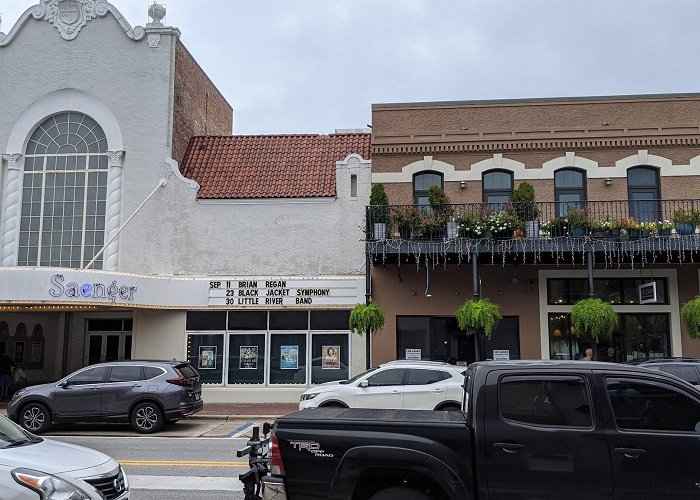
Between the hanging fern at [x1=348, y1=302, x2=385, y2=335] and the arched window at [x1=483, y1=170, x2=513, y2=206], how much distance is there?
5295mm

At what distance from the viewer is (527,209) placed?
19547mm

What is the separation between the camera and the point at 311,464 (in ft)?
18.4

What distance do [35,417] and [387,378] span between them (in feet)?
26.5

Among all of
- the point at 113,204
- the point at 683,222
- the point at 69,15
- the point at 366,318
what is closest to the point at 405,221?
the point at 366,318

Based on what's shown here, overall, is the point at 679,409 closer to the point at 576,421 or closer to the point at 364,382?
the point at 576,421

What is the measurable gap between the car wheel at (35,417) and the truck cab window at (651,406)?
45.0 feet

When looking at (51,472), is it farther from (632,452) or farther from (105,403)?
(105,403)

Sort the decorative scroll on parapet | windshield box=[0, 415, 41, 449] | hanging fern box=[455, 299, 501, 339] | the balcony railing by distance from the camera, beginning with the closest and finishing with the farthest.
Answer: windshield box=[0, 415, 41, 449] < hanging fern box=[455, 299, 501, 339] < the balcony railing < the decorative scroll on parapet

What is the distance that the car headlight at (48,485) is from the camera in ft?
18.3

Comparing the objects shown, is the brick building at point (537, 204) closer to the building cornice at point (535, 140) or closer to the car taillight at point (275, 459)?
the building cornice at point (535, 140)

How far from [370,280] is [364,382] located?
5.86 m

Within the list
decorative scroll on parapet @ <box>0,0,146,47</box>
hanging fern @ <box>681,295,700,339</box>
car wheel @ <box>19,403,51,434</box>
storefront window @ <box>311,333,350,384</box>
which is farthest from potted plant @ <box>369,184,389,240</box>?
decorative scroll on parapet @ <box>0,0,146,47</box>

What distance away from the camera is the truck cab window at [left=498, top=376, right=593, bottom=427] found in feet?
18.4

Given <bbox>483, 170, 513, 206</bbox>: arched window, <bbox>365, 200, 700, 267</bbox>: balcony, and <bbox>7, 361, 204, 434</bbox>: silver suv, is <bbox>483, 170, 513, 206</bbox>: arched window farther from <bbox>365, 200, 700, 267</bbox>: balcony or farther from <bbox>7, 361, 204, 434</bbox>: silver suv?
<bbox>7, 361, 204, 434</bbox>: silver suv
